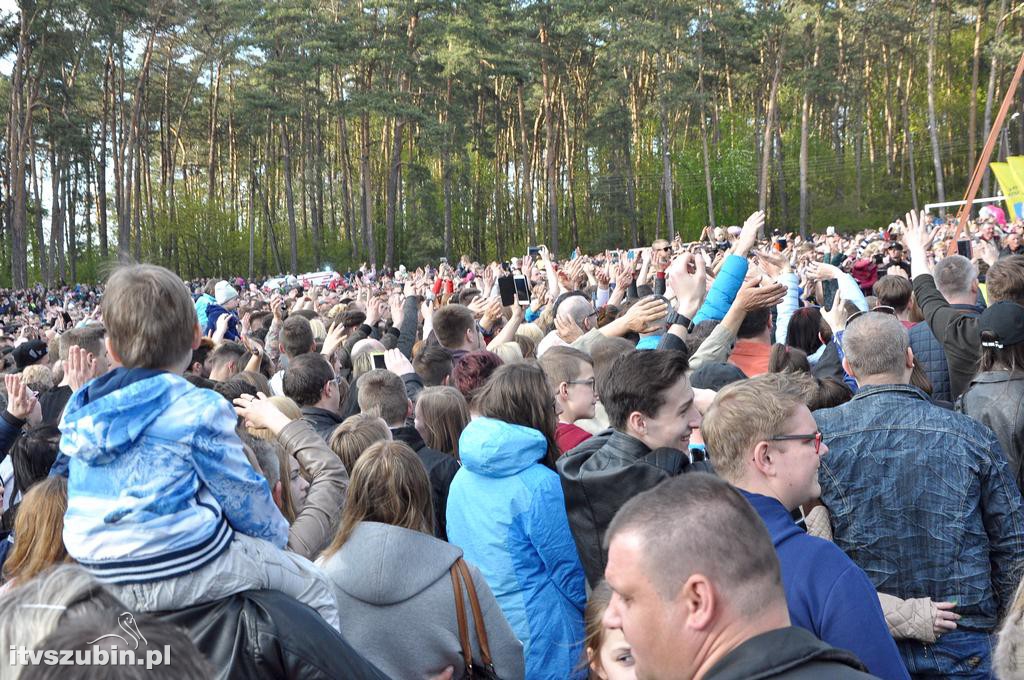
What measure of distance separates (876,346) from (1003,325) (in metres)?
1.04

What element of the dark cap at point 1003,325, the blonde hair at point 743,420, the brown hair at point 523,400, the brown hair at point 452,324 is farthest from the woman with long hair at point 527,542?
the brown hair at point 452,324


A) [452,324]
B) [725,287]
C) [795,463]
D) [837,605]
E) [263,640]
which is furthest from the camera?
[452,324]

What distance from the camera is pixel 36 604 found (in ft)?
4.60

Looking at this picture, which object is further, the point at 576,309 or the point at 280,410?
the point at 576,309

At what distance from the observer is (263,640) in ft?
6.42

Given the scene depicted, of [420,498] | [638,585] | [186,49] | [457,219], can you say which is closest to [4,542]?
[420,498]

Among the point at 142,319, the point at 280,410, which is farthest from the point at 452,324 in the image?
the point at 142,319

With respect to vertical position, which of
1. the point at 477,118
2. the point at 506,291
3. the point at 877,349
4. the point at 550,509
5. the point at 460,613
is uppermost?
the point at 477,118

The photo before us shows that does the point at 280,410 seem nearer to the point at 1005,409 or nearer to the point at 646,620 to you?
the point at 646,620

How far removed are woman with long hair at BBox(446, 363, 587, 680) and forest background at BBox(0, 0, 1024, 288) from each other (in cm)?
3383

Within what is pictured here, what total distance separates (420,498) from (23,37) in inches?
1374

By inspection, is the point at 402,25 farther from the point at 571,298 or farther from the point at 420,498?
the point at 420,498

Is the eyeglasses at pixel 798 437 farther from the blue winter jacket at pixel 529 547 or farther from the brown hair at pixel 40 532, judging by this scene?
the brown hair at pixel 40 532

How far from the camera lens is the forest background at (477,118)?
37.7 metres
